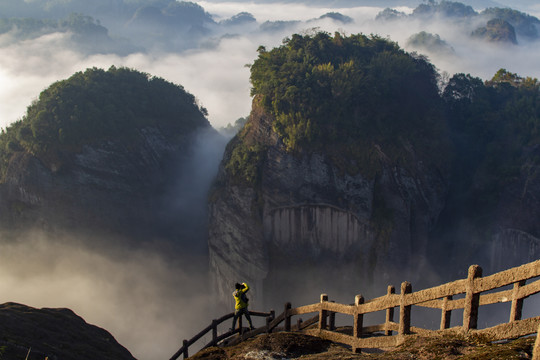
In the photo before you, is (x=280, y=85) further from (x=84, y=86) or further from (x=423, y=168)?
(x=84, y=86)

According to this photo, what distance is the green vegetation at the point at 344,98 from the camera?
131 ft

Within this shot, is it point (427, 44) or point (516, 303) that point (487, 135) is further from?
point (427, 44)

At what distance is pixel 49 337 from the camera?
44.2ft

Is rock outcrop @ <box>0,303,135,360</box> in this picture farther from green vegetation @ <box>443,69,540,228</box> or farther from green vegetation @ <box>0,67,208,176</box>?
green vegetation @ <box>0,67,208,176</box>

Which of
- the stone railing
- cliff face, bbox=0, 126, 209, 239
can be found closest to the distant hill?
cliff face, bbox=0, 126, 209, 239

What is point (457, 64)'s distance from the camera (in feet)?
613

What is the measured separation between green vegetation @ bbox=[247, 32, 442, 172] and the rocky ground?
27661mm

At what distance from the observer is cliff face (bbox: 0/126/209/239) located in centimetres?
4669

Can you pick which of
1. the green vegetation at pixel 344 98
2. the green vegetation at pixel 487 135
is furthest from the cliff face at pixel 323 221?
the green vegetation at pixel 487 135

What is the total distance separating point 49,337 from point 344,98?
3221 cm

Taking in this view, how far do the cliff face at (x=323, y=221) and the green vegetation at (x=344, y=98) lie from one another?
140cm

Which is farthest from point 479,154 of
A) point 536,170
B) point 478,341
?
point 478,341

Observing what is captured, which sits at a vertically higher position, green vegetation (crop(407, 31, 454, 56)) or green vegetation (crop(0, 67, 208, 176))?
green vegetation (crop(407, 31, 454, 56))

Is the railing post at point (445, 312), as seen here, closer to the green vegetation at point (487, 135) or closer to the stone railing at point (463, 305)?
the stone railing at point (463, 305)
